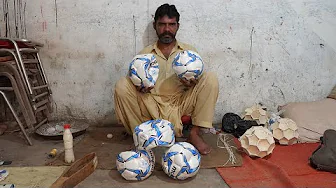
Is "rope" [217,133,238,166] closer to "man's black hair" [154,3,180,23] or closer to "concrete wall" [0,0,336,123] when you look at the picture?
"concrete wall" [0,0,336,123]

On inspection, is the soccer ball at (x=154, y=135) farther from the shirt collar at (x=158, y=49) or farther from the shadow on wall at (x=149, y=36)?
the shadow on wall at (x=149, y=36)

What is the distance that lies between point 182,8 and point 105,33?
2.70ft

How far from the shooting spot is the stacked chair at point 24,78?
106 inches

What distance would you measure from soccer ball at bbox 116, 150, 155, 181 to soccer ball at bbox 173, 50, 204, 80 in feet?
2.38

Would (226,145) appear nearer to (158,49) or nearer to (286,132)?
(286,132)

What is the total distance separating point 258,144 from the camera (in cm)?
239

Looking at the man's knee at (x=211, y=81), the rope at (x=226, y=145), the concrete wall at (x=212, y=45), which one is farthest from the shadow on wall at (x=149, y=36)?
the rope at (x=226, y=145)

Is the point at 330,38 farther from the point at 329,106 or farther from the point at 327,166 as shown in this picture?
the point at 327,166

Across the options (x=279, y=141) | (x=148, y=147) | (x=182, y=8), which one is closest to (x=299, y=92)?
(x=279, y=141)

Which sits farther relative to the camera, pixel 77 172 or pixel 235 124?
pixel 235 124

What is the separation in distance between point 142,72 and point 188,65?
363 millimetres

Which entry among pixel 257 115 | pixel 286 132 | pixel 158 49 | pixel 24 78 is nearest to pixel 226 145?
pixel 286 132

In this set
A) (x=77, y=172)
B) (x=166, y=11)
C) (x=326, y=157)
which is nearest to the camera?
(x=77, y=172)

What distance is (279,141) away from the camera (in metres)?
2.74
